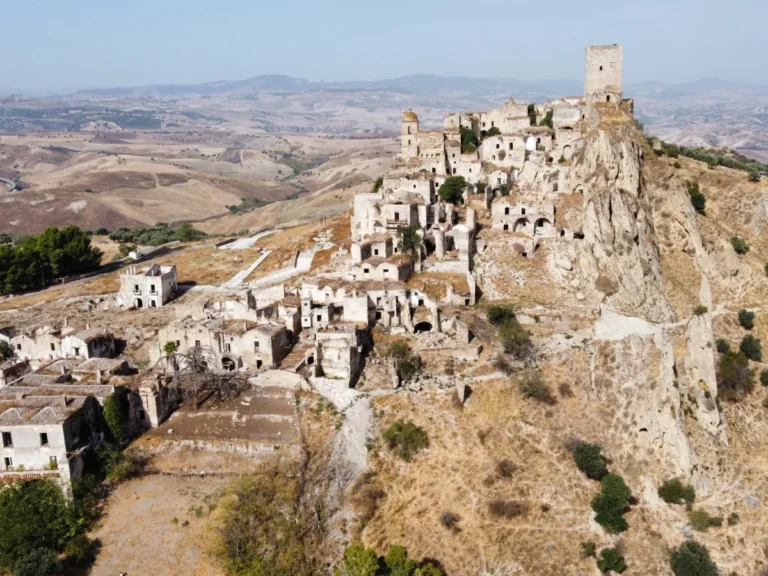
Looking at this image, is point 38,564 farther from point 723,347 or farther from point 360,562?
point 723,347

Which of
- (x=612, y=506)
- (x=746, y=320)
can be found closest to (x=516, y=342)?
(x=612, y=506)

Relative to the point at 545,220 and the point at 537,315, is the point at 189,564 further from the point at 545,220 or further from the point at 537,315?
the point at 545,220

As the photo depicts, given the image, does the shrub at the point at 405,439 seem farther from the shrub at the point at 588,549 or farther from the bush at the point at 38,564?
the bush at the point at 38,564

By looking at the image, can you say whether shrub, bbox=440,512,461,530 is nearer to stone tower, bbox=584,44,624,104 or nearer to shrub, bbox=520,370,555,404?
shrub, bbox=520,370,555,404

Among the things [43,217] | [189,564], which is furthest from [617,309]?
[43,217]

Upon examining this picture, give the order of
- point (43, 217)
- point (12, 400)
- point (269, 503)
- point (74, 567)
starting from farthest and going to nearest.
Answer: point (43, 217), point (12, 400), point (269, 503), point (74, 567)

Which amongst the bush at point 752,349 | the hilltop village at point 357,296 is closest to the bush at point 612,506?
the hilltop village at point 357,296

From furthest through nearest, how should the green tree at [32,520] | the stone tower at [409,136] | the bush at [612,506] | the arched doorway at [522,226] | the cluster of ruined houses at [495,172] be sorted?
the stone tower at [409,136] < the arched doorway at [522,226] < the cluster of ruined houses at [495,172] < the bush at [612,506] < the green tree at [32,520]
